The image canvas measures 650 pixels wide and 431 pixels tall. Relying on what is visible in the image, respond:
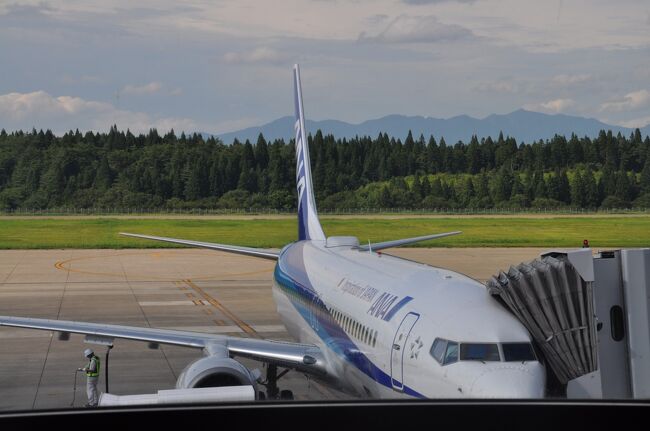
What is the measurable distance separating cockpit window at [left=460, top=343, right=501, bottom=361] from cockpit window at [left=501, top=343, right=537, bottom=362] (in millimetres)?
118

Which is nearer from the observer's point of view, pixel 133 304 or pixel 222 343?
pixel 222 343

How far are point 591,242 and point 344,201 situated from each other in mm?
105272

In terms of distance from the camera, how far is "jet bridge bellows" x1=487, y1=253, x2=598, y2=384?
11.6 m

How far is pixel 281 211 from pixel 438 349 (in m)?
163

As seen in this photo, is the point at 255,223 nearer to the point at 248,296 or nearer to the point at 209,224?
the point at 209,224

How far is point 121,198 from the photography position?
190 m

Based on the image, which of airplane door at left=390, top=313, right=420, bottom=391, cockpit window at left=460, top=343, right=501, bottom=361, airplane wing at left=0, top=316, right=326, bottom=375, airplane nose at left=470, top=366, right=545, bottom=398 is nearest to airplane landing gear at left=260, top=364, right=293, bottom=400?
airplane wing at left=0, top=316, right=326, bottom=375

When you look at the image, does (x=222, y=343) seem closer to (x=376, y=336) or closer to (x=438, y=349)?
(x=376, y=336)

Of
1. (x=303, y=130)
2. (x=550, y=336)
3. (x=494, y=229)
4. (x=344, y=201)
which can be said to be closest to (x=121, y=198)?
(x=344, y=201)

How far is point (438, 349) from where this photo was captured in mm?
12039

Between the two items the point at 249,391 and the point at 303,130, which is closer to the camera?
the point at 249,391

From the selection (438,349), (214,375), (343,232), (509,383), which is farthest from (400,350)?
(343,232)

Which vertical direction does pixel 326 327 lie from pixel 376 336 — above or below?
below

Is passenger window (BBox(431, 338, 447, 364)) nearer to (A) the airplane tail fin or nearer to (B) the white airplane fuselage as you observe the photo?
(B) the white airplane fuselage
